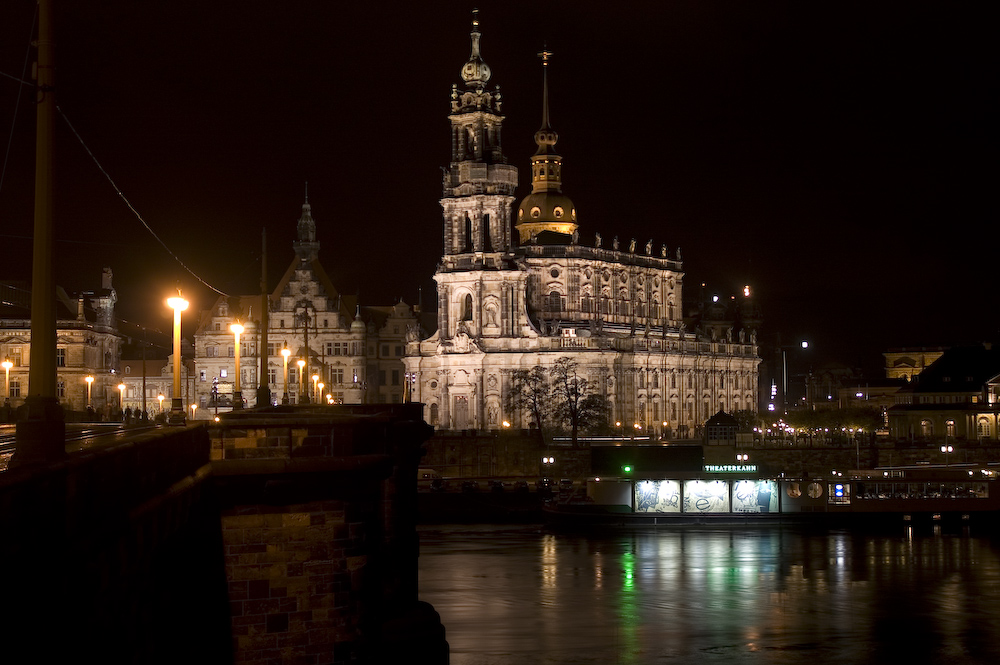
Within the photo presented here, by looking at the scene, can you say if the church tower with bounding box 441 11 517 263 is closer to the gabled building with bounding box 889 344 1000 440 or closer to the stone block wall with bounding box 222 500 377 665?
the gabled building with bounding box 889 344 1000 440

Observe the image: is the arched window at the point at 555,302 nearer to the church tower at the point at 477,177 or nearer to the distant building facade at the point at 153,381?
the church tower at the point at 477,177

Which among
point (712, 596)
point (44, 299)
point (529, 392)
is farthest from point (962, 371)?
point (44, 299)

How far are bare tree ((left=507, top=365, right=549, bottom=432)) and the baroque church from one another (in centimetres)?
83

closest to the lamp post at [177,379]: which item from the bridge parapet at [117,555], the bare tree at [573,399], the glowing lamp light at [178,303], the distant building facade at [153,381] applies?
the glowing lamp light at [178,303]

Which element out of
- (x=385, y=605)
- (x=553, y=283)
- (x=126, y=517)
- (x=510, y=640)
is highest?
(x=553, y=283)

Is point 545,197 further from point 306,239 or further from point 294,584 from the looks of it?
point 294,584

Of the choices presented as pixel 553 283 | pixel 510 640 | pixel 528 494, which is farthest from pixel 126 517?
pixel 553 283

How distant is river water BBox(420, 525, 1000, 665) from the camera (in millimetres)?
49844

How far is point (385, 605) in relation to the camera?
3198cm

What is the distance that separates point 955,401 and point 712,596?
269 feet

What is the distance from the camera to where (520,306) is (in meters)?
129

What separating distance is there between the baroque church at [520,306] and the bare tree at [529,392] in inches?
32.8

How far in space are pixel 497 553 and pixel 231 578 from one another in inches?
1990

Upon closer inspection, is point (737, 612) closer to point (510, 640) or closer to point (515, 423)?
point (510, 640)
